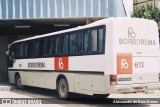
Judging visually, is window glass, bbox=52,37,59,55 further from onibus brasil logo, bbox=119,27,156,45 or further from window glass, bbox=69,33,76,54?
onibus brasil logo, bbox=119,27,156,45

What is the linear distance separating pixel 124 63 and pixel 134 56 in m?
0.55

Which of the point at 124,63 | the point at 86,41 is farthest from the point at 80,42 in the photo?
the point at 124,63

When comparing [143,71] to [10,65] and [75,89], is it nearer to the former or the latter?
[75,89]

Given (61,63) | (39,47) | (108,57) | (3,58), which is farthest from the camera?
(3,58)

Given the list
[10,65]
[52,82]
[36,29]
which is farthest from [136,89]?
[36,29]

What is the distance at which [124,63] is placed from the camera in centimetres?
1118

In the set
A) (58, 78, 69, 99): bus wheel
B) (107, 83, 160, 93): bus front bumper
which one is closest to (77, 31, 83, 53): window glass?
(58, 78, 69, 99): bus wheel

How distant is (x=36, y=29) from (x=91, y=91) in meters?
16.4

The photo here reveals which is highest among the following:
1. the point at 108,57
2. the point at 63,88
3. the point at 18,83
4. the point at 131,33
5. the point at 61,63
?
the point at 131,33

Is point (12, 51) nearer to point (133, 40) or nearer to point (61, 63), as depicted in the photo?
point (61, 63)

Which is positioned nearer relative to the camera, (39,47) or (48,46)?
(48,46)

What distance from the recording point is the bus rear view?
1105 cm

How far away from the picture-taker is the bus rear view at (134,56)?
36.2ft

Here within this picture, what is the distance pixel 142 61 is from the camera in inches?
460
